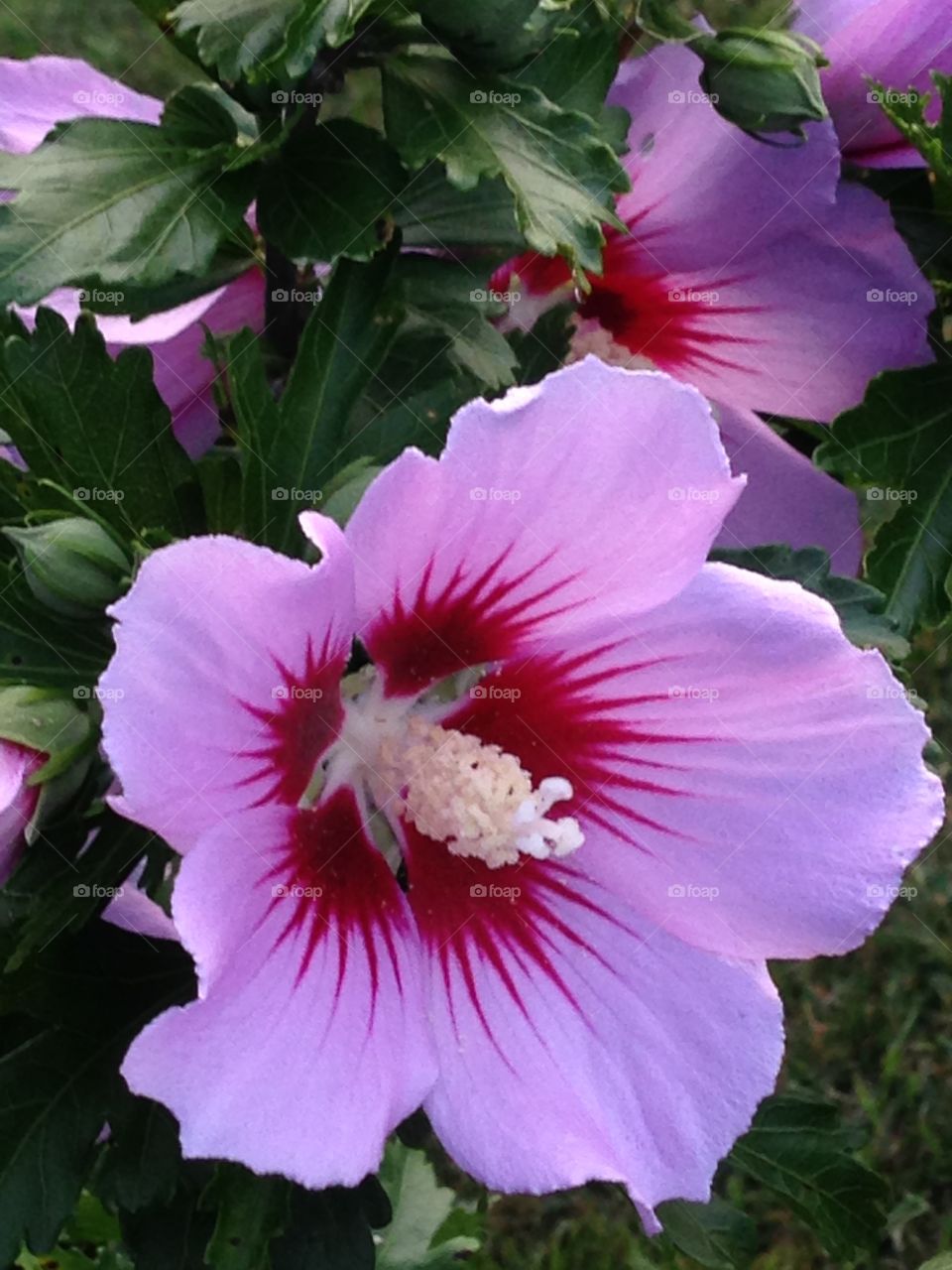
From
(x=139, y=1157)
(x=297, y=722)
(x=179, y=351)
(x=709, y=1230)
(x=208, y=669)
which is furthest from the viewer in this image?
(x=709, y=1230)

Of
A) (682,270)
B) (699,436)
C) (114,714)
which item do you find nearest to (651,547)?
(699,436)

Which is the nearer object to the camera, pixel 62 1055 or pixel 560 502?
pixel 560 502

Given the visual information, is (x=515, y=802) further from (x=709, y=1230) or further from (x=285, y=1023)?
(x=709, y=1230)

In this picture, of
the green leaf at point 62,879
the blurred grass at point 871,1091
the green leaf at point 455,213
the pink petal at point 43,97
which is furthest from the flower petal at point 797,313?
the blurred grass at point 871,1091

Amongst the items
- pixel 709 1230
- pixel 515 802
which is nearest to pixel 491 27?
pixel 515 802

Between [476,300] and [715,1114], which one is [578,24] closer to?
[476,300]

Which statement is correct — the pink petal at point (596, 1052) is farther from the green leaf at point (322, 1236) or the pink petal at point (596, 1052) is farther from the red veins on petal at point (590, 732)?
the green leaf at point (322, 1236)
